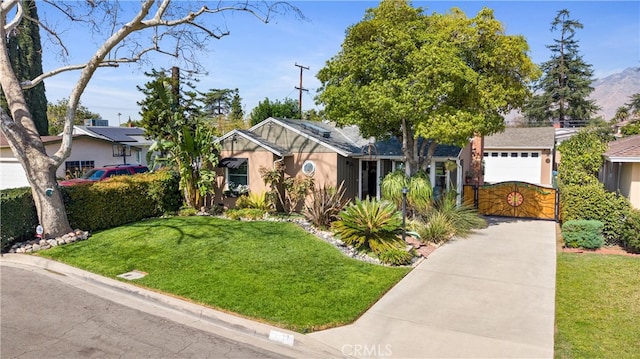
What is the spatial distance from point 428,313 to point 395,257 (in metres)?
2.65

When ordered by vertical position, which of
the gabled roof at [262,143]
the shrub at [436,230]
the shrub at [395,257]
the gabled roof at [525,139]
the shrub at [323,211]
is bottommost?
the shrub at [395,257]

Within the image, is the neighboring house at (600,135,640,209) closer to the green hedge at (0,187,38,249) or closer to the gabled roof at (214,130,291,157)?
the gabled roof at (214,130,291,157)

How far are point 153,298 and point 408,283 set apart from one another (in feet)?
17.0

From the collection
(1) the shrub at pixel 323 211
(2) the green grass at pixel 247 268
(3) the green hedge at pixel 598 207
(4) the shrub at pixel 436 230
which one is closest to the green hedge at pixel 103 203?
(2) the green grass at pixel 247 268

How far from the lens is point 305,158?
50.5 ft

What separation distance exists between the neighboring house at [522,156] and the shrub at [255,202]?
20.7 metres

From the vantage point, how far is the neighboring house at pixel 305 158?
15.0 meters

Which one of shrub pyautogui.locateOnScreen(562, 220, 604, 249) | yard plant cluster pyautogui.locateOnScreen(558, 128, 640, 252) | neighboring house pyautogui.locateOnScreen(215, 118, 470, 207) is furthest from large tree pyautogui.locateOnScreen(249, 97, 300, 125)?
shrub pyautogui.locateOnScreen(562, 220, 604, 249)

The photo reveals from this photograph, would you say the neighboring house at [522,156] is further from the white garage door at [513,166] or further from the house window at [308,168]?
the house window at [308,168]

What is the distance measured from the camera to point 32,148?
11.0 meters

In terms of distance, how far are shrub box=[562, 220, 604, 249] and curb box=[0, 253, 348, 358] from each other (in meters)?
8.68

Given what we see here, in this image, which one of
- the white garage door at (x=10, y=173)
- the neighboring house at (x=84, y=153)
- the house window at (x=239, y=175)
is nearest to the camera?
the house window at (x=239, y=175)

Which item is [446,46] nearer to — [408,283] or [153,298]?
[408,283]

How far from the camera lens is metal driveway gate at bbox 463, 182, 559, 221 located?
1531cm
